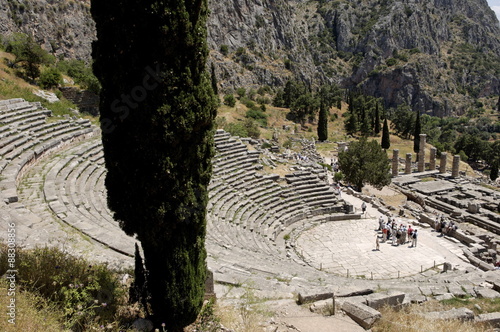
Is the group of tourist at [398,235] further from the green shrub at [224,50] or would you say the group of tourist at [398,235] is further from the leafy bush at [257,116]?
the green shrub at [224,50]

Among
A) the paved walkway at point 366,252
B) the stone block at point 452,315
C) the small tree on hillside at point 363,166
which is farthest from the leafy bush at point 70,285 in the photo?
the small tree on hillside at point 363,166

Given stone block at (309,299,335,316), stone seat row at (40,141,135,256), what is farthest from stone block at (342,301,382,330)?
stone seat row at (40,141,135,256)

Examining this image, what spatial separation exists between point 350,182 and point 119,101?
27102 mm

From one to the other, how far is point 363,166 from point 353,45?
119249 mm

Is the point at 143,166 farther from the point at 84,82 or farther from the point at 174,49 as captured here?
the point at 84,82

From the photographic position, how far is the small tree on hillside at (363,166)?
29.0m

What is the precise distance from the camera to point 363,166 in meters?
29.1

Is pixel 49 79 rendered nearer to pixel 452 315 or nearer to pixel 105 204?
pixel 105 204

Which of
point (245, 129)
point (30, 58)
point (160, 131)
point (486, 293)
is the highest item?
point (30, 58)

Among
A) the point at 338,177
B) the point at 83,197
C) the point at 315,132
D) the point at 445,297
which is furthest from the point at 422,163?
the point at 83,197

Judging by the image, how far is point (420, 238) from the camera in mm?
20141

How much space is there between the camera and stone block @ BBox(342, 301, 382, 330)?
6.71 metres

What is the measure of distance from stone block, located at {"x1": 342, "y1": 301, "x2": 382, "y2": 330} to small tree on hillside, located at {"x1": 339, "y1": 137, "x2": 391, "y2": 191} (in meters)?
23.0

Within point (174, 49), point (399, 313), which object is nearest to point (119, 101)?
point (174, 49)
